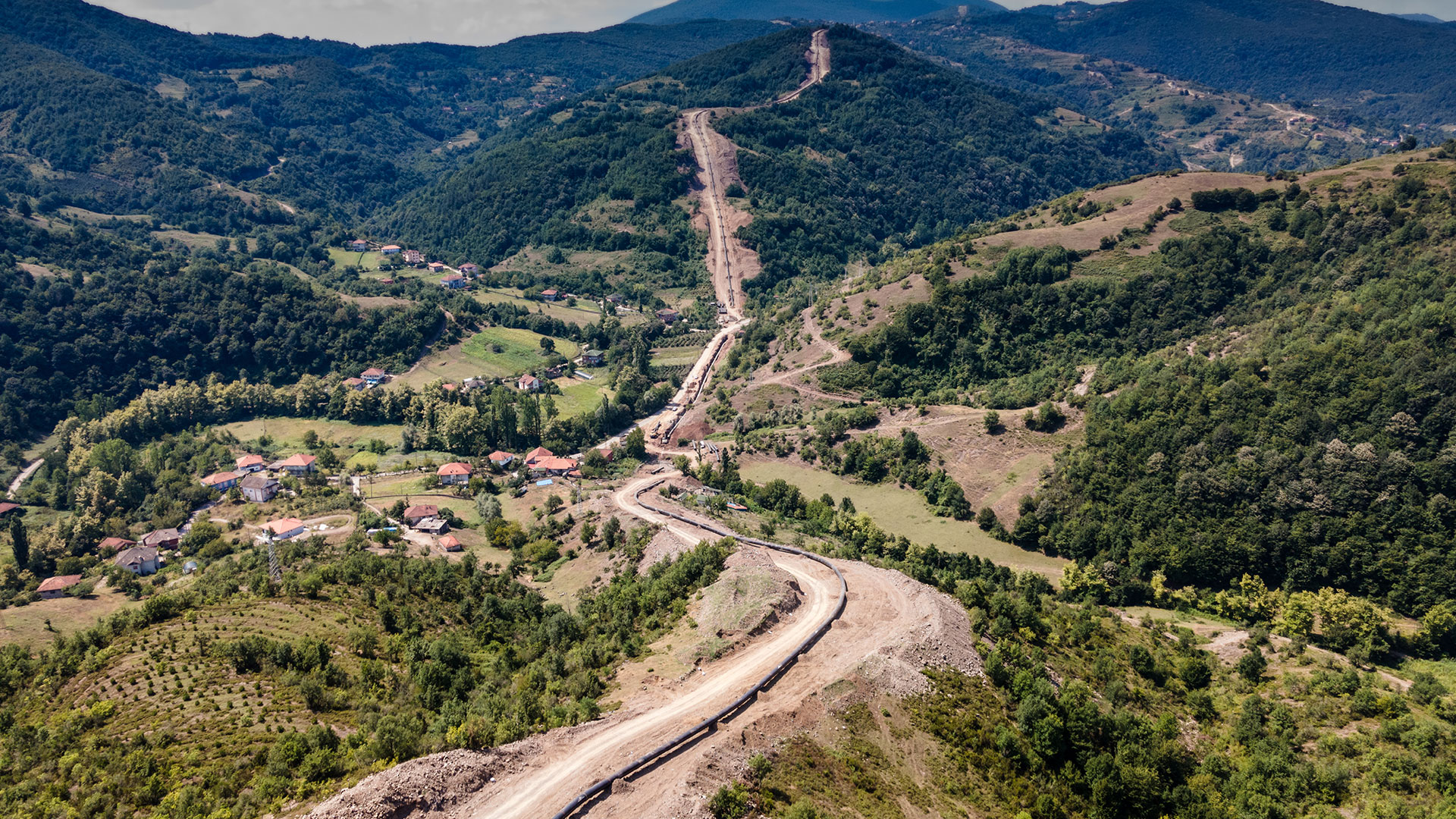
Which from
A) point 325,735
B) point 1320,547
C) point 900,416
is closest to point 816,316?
point 900,416

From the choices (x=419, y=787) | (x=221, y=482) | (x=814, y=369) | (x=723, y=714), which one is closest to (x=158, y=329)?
(x=221, y=482)

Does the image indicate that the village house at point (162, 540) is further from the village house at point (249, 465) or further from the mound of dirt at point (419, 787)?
the mound of dirt at point (419, 787)

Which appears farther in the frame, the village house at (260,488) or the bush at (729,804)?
the village house at (260,488)

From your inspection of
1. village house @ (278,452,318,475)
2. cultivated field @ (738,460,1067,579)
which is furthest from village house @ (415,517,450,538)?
cultivated field @ (738,460,1067,579)

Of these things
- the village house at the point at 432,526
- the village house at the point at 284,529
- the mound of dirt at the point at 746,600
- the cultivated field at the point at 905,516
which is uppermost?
the mound of dirt at the point at 746,600

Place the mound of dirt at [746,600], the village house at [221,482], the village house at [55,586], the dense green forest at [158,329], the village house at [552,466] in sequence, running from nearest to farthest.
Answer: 1. the mound of dirt at [746,600]
2. the village house at [55,586]
3. the village house at [221,482]
4. the village house at [552,466]
5. the dense green forest at [158,329]

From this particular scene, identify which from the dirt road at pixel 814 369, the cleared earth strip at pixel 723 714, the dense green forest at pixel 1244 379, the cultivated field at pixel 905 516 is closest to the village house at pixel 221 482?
the cultivated field at pixel 905 516

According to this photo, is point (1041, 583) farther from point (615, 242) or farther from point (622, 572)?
point (615, 242)
